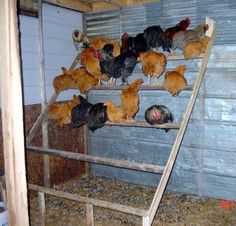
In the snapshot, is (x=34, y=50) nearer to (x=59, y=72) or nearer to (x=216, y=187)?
(x=59, y=72)

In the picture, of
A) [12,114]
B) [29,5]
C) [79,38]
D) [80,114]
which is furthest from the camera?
[79,38]

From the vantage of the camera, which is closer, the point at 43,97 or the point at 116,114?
the point at 116,114

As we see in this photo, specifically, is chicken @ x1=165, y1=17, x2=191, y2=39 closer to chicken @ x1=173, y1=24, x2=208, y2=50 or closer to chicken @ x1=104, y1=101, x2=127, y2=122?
chicken @ x1=173, y1=24, x2=208, y2=50

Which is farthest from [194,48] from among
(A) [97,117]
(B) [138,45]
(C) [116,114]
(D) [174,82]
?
(A) [97,117]

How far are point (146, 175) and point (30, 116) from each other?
1.94m

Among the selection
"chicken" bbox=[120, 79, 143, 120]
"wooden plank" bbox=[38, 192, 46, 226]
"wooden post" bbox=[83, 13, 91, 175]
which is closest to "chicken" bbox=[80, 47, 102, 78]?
"chicken" bbox=[120, 79, 143, 120]

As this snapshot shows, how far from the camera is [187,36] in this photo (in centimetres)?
354

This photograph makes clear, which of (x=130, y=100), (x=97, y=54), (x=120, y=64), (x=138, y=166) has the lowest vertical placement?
(x=138, y=166)

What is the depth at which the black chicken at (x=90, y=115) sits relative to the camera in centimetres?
353

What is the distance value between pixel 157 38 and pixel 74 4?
151cm

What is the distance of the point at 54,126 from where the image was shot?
4.43 metres

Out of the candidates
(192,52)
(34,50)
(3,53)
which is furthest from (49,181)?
(3,53)

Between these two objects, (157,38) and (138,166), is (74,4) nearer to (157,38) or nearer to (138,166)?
(157,38)

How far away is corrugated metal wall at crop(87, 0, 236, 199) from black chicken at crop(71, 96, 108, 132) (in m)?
1.07
